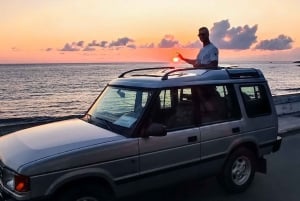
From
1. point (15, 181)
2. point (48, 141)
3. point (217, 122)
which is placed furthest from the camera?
point (217, 122)

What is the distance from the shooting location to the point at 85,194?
4.56 meters

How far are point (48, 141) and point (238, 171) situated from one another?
3027 mm

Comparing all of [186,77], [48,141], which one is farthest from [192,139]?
[48,141]

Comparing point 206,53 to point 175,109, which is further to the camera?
point 206,53

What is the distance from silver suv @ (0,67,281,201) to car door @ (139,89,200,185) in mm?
13

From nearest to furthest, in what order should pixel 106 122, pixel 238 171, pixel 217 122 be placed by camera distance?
pixel 106 122 < pixel 217 122 < pixel 238 171

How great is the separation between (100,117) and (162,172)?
1.13 m

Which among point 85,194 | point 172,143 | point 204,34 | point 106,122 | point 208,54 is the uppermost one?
point 204,34

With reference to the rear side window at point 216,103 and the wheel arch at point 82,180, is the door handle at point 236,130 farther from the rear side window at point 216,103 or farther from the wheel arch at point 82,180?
the wheel arch at point 82,180

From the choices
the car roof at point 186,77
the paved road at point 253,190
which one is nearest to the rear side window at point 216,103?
the car roof at point 186,77

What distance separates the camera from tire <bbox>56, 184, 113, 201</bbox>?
4438mm

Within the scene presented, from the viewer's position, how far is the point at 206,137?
5723 millimetres

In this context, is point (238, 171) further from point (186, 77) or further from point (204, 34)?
point (204, 34)

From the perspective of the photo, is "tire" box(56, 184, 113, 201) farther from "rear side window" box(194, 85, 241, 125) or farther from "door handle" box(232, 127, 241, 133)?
"door handle" box(232, 127, 241, 133)
